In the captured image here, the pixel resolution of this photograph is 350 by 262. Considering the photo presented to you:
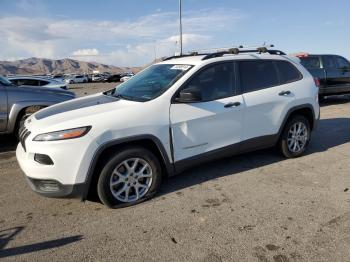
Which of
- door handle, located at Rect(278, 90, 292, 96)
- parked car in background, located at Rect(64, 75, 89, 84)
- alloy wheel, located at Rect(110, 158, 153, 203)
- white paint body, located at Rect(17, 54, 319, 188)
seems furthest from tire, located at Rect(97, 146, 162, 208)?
parked car in background, located at Rect(64, 75, 89, 84)

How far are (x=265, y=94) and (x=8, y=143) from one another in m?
5.53

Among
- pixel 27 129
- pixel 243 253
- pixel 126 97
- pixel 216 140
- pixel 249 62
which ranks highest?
pixel 249 62

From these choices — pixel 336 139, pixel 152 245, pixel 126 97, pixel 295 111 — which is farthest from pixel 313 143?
pixel 152 245

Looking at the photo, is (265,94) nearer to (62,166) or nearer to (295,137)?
(295,137)

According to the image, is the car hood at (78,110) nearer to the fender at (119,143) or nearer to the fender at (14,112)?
the fender at (119,143)

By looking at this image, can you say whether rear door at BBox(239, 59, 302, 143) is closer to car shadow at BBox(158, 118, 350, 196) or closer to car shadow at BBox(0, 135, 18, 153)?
car shadow at BBox(158, 118, 350, 196)

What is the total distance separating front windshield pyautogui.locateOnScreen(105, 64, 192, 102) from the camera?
455cm

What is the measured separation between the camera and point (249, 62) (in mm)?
5324

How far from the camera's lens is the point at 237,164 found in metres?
5.61

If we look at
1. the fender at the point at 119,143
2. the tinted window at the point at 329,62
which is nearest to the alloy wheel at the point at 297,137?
the fender at the point at 119,143

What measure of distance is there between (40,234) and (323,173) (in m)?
3.85

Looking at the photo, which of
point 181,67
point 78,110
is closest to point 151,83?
point 181,67

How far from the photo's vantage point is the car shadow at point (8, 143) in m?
7.13

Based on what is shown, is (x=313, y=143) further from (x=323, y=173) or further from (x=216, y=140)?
(x=216, y=140)
